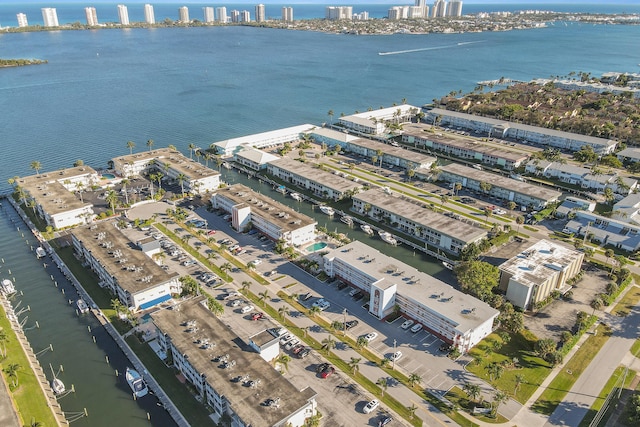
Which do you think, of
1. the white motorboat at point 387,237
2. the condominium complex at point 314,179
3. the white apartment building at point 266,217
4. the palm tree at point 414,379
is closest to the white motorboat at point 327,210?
the condominium complex at point 314,179

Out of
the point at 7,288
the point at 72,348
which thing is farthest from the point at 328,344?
the point at 7,288

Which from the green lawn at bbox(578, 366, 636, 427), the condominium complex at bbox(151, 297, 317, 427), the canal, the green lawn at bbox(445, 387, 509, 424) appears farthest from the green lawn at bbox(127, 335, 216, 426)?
the green lawn at bbox(578, 366, 636, 427)

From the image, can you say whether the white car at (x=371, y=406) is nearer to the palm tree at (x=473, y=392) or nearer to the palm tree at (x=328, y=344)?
the palm tree at (x=328, y=344)

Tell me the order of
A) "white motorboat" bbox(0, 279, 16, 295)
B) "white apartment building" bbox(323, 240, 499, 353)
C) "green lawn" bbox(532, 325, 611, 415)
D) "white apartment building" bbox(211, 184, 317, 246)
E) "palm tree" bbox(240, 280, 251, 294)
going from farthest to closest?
"white apartment building" bbox(211, 184, 317, 246), "white motorboat" bbox(0, 279, 16, 295), "palm tree" bbox(240, 280, 251, 294), "white apartment building" bbox(323, 240, 499, 353), "green lawn" bbox(532, 325, 611, 415)

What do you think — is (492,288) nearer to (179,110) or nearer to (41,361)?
(41,361)

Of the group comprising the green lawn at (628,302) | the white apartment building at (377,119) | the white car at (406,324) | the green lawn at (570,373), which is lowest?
the green lawn at (570,373)

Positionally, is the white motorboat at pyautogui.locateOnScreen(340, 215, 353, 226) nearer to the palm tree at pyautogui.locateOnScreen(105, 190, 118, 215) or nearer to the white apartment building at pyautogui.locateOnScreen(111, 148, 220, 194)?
the white apartment building at pyautogui.locateOnScreen(111, 148, 220, 194)

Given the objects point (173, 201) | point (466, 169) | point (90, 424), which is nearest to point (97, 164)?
point (173, 201)
